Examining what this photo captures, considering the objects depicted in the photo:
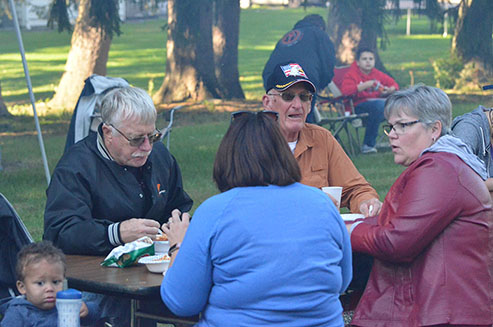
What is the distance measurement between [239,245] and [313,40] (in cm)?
693

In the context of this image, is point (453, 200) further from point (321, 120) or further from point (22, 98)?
point (22, 98)

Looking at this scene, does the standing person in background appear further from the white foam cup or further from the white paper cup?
the white foam cup

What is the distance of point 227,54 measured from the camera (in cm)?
1548

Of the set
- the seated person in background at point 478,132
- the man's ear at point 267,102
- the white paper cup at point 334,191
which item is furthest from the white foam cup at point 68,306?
the seated person in background at point 478,132

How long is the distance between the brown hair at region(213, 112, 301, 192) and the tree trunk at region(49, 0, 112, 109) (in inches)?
473

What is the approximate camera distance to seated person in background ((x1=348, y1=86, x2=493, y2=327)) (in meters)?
2.93

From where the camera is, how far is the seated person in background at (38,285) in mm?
3018

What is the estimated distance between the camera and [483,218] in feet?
9.79

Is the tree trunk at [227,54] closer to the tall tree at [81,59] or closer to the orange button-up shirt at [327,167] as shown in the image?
the tall tree at [81,59]

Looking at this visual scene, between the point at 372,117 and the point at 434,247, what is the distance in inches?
309

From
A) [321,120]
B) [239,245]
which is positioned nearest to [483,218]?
[239,245]

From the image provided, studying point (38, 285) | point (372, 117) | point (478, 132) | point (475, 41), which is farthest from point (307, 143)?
point (475, 41)

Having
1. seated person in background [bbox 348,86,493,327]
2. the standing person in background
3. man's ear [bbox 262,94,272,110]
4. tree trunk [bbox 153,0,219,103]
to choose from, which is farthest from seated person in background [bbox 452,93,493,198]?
tree trunk [bbox 153,0,219,103]

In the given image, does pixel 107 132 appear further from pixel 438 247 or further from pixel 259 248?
pixel 438 247
